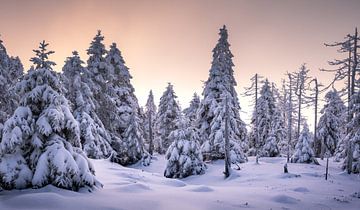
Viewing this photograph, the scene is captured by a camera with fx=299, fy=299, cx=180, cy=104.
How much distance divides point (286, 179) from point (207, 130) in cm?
1288

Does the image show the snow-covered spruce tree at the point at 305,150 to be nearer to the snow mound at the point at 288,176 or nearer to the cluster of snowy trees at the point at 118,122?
the cluster of snowy trees at the point at 118,122

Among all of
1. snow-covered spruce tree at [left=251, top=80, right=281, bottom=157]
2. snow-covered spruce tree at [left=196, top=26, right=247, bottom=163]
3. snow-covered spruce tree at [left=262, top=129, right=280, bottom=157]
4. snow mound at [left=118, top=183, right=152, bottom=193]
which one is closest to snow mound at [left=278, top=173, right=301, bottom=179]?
snow-covered spruce tree at [left=196, top=26, right=247, bottom=163]

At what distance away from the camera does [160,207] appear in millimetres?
11719

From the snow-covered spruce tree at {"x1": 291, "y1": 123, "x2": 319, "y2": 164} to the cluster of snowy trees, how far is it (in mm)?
108

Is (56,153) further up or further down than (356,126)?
further down

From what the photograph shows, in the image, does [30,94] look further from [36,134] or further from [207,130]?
[207,130]

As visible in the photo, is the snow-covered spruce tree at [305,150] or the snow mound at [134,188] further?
the snow-covered spruce tree at [305,150]

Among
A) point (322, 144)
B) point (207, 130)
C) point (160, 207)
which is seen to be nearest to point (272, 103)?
point (322, 144)

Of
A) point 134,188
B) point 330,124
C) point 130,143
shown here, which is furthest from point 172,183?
point 330,124

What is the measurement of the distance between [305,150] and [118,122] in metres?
22.1

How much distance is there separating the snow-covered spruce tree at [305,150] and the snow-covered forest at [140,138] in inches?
4.6

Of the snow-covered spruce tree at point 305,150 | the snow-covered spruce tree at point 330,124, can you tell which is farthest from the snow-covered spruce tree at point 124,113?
the snow-covered spruce tree at point 330,124

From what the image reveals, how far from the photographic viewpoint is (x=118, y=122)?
34.5m

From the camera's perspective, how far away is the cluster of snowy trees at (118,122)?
12.3 m
